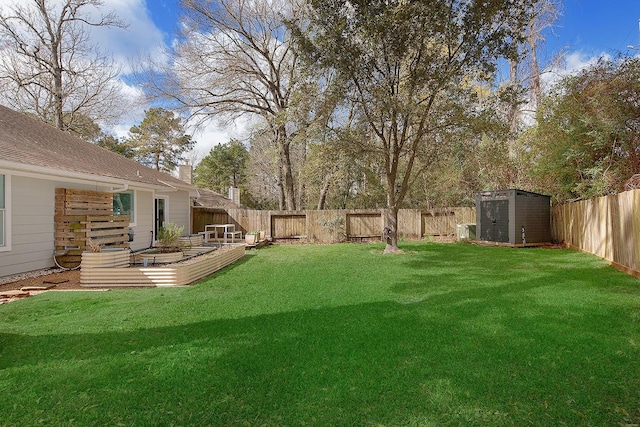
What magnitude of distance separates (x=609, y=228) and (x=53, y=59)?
2171 cm

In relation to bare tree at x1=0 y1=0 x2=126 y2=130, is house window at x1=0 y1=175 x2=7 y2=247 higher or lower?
lower

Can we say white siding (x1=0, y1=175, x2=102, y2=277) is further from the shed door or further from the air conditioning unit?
the air conditioning unit

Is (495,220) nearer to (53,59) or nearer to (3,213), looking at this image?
(3,213)

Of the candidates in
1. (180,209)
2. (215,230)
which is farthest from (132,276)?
(215,230)

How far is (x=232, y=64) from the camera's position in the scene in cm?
1633

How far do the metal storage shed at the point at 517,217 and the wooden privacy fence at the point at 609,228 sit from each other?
683mm

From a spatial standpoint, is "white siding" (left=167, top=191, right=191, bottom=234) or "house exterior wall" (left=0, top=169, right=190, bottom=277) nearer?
"house exterior wall" (left=0, top=169, right=190, bottom=277)

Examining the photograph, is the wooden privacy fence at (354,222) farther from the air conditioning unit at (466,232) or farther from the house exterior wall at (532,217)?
the house exterior wall at (532,217)

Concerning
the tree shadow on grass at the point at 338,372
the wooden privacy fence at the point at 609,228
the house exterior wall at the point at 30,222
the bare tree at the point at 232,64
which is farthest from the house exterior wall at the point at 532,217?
the house exterior wall at the point at 30,222

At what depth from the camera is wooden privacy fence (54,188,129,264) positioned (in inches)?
303

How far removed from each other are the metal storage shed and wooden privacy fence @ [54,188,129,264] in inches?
471

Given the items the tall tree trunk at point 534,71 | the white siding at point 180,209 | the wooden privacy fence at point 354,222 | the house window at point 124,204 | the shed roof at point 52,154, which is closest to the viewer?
the shed roof at point 52,154

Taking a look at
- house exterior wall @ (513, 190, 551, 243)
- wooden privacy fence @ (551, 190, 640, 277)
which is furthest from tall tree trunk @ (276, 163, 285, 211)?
wooden privacy fence @ (551, 190, 640, 277)

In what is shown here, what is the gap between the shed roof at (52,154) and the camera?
21.9 feet
